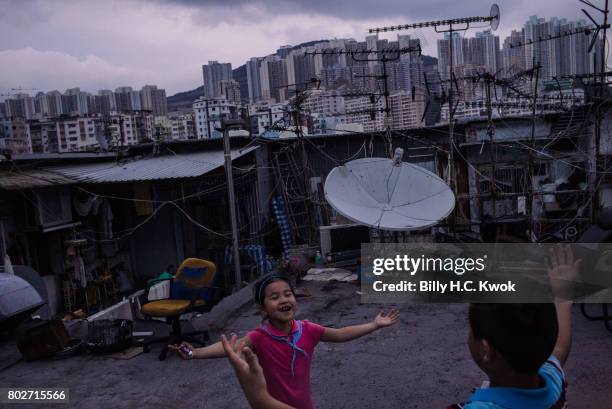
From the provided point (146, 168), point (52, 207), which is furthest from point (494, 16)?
point (52, 207)

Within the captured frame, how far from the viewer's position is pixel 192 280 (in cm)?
693

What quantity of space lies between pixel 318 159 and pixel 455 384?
37.2ft

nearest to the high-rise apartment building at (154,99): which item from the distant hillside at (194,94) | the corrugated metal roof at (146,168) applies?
the distant hillside at (194,94)

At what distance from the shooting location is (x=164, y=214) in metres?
13.9

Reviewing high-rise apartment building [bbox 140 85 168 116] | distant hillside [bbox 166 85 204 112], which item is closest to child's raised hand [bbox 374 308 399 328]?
high-rise apartment building [bbox 140 85 168 116]

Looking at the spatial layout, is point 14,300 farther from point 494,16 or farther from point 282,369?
point 494,16

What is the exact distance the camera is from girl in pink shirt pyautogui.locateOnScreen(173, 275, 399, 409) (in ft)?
9.52

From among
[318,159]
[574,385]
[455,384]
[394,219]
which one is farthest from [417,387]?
[318,159]

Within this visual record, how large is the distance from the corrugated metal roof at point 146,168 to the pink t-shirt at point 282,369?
27.0ft

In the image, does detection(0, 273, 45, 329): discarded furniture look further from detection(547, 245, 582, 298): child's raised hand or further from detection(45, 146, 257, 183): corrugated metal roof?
detection(547, 245, 582, 298): child's raised hand

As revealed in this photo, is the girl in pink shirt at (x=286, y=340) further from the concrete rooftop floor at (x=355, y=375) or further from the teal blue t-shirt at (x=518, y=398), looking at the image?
the concrete rooftop floor at (x=355, y=375)

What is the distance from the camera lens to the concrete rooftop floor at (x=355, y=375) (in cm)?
519

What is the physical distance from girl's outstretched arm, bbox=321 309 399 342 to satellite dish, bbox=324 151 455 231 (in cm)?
620

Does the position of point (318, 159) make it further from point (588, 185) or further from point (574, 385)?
point (574, 385)
